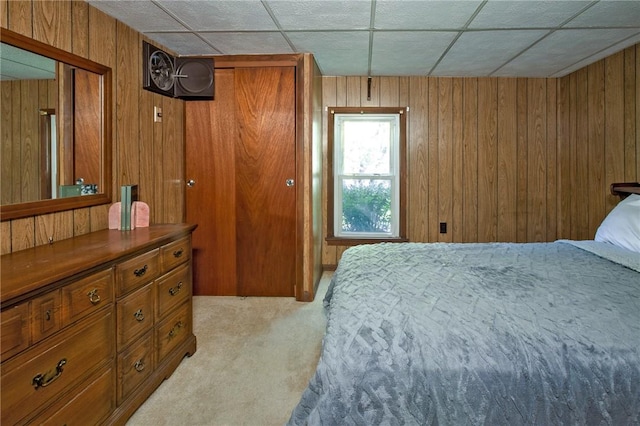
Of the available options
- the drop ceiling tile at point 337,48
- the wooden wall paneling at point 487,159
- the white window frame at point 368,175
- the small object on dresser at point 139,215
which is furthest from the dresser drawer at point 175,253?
the wooden wall paneling at point 487,159

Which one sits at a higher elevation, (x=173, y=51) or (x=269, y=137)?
(x=173, y=51)

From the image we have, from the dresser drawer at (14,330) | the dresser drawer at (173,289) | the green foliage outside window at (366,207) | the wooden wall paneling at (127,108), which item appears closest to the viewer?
the dresser drawer at (14,330)

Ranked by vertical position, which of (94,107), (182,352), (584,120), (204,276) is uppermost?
(584,120)

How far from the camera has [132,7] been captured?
2572 millimetres

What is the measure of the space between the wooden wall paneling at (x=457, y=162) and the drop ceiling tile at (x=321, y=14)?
1.97 m

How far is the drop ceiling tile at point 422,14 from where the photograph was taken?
2555 millimetres

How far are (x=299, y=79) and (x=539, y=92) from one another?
2760 millimetres

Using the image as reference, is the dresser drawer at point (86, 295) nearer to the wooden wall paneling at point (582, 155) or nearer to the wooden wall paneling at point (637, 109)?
the wooden wall paneling at point (637, 109)

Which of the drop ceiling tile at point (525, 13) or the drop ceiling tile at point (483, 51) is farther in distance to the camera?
the drop ceiling tile at point (483, 51)

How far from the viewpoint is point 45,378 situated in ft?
4.63

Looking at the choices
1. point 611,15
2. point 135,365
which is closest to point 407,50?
point 611,15

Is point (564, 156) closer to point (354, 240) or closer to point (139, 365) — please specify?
point (354, 240)

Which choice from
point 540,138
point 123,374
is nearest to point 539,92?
point 540,138

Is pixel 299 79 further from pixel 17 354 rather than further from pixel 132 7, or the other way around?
pixel 17 354
